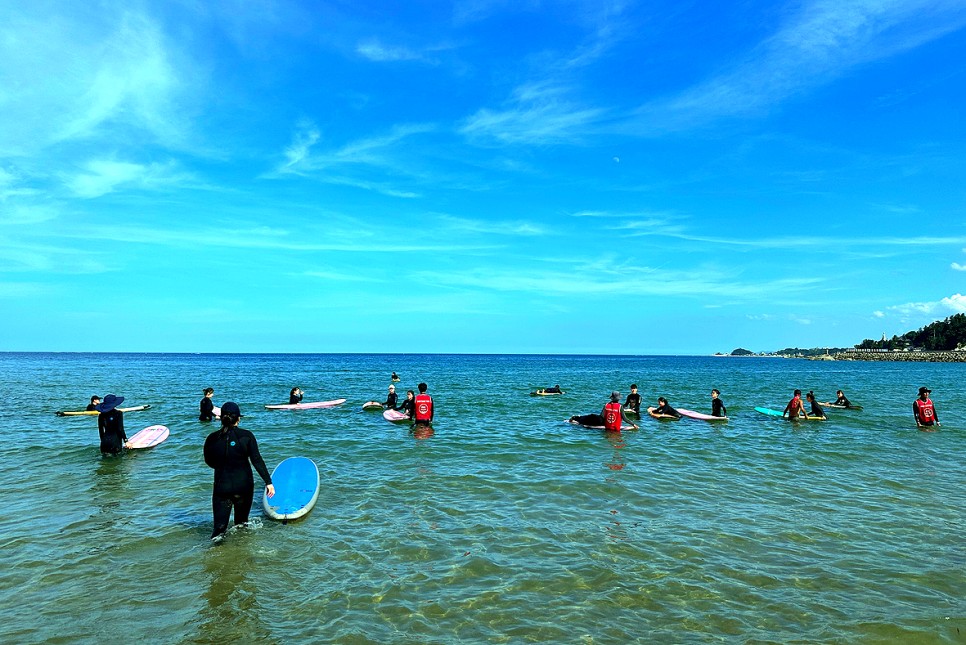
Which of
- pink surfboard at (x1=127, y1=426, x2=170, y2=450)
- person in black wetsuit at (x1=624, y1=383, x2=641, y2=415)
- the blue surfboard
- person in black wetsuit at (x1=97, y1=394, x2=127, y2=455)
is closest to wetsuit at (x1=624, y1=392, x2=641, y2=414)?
person in black wetsuit at (x1=624, y1=383, x2=641, y2=415)

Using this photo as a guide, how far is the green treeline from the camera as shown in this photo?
15662 cm

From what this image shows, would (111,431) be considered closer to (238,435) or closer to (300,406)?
(238,435)

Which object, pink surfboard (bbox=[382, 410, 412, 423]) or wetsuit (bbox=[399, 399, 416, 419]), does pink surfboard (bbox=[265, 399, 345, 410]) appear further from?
wetsuit (bbox=[399, 399, 416, 419])

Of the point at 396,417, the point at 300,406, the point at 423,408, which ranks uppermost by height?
the point at 423,408

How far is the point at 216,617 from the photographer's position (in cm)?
655

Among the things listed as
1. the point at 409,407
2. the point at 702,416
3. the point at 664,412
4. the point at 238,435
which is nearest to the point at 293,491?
the point at 238,435

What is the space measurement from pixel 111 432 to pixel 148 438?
223 centimetres

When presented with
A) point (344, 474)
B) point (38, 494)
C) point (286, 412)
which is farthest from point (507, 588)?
point (286, 412)

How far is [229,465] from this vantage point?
342 inches

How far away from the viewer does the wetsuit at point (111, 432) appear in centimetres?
1556

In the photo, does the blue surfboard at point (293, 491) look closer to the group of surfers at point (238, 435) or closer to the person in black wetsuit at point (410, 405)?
the group of surfers at point (238, 435)

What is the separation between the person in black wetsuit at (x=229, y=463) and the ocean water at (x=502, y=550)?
598mm

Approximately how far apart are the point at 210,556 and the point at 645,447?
13710 mm

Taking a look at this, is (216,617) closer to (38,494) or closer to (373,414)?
(38,494)
